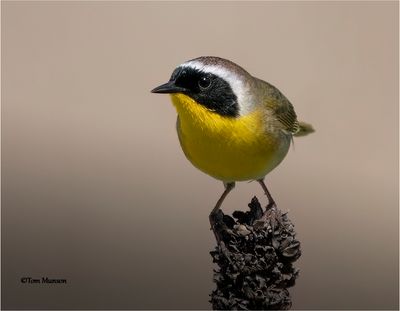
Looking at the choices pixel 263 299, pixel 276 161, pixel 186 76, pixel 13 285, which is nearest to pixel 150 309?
pixel 13 285

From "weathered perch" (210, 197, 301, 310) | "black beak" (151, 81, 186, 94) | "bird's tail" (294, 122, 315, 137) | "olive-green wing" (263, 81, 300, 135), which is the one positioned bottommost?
"weathered perch" (210, 197, 301, 310)

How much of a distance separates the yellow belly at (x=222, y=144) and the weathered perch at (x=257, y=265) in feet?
3.73

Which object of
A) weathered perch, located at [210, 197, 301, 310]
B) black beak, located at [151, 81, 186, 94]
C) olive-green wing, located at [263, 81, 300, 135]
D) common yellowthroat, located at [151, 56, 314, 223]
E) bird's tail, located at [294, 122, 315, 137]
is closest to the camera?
weathered perch, located at [210, 197, 301, 310]

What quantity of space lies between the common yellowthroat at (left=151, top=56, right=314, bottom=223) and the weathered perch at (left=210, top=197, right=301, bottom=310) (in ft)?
3.54

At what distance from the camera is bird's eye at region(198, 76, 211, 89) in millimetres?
4895

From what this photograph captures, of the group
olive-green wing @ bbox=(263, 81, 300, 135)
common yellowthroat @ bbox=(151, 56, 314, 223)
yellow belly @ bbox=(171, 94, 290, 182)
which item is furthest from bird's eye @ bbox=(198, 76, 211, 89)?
olive-green wing @ bbox=(263, 81, 300, 135)

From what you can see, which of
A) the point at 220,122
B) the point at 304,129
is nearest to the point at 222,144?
the point at 220,122

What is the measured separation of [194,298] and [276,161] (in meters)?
3.13

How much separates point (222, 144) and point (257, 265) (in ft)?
4.47

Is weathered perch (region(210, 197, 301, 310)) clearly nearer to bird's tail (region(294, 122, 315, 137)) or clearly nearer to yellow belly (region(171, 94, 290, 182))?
yellow belly (region(171, 94, 290, 182))

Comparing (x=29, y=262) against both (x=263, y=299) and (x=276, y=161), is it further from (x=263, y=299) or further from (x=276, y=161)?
(x=263, y=299)

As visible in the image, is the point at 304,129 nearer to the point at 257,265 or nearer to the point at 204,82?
the point at 204,82

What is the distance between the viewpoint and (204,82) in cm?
491

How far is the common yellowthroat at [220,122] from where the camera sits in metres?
4.87
